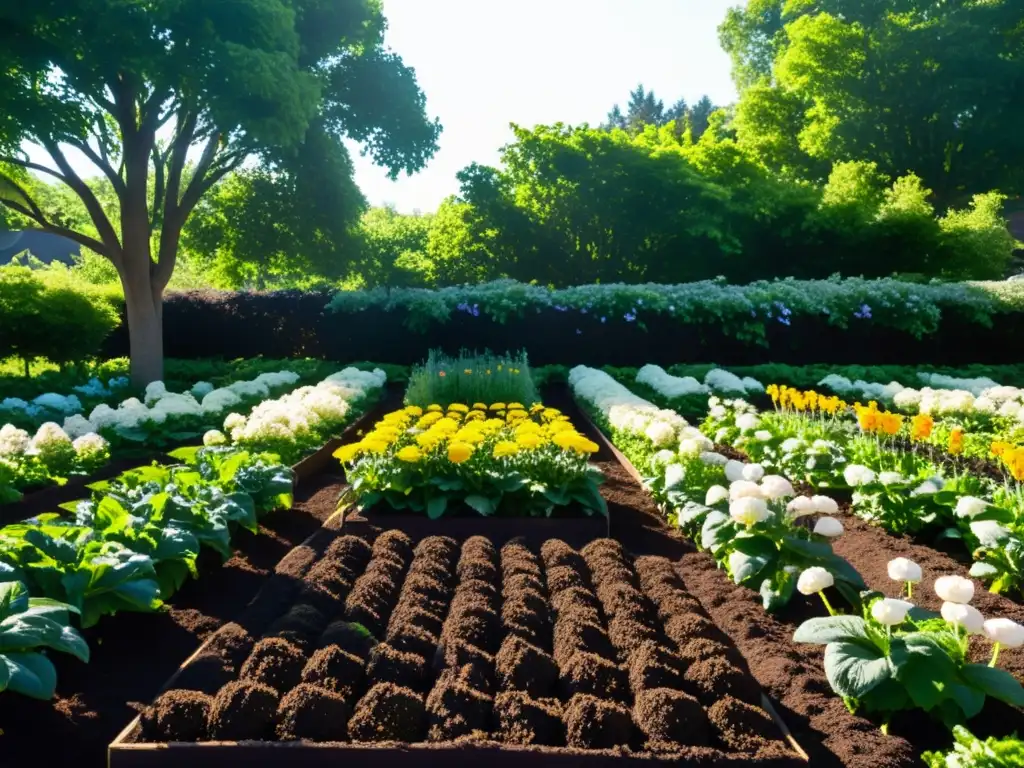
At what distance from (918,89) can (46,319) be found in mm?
26815

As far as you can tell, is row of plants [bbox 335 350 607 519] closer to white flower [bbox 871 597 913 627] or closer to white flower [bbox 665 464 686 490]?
white flower [bbox 665 464 686 490]

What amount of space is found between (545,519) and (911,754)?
8.36 ft

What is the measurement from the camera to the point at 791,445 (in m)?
6.13

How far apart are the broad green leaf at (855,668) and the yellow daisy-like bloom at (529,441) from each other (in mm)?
2425

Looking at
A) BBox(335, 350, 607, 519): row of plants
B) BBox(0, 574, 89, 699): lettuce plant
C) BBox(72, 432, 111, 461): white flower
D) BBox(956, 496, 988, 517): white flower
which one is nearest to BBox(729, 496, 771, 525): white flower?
BBox(956, 496, 988, 517): white flower

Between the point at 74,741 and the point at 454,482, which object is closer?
the point at 74,741

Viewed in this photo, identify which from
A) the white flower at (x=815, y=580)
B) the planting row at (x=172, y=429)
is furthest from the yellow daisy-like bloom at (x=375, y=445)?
the white flower at (x=815, y=580)

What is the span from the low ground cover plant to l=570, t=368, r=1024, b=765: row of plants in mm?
626

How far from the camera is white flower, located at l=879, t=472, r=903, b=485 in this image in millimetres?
4750

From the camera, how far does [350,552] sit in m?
4.02

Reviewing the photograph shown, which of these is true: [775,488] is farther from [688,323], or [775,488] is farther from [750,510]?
[688,323]

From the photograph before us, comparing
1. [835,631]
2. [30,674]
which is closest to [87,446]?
[30,674]

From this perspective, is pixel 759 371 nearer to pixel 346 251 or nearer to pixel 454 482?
pixel 454 482

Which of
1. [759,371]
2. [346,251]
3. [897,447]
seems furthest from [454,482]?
[346,251]
